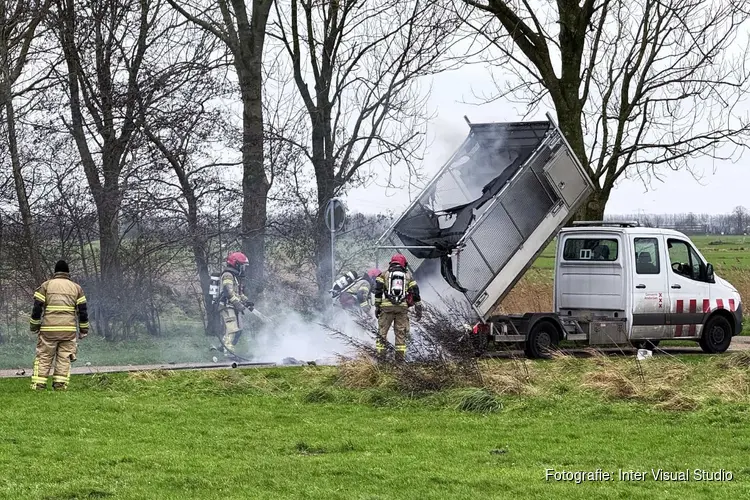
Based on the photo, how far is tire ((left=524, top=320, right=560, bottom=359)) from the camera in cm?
1919

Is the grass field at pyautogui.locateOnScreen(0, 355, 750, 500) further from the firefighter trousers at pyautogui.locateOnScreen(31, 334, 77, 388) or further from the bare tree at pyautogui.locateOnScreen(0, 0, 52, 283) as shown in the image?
the bare tree at pyautogui.locateOnScreen(0, 0, 52, 283)

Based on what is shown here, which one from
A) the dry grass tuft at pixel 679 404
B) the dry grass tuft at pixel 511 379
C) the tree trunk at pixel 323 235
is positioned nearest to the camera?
the dry grass tuft at pixel 679 404

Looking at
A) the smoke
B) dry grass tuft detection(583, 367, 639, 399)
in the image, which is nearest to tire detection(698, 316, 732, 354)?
the smoke

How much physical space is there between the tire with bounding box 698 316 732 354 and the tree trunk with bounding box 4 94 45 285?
1265cm

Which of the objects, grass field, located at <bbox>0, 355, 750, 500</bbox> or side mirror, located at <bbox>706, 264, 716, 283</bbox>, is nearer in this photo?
grass field, located at <bbox>0, 355, 750, 500</bbox>

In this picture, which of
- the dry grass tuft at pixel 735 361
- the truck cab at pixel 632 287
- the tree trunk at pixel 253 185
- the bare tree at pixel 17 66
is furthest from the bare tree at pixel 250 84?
the dry grass tuft at pixel 735 361

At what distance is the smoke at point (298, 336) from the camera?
20406 millimetres

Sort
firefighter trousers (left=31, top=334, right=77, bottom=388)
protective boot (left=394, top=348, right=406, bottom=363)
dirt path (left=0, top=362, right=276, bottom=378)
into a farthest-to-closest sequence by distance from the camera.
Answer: dirt path (left=0, top=362, right=276, bottom=378) → firefighter trousers (left=31, top=334, right=77, bottom=388) → protective boot (left=394, top=348, right=406, bottom=363)

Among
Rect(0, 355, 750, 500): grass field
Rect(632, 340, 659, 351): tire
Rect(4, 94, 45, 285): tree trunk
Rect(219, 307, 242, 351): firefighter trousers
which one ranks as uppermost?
Rect(4, 94, 45, 285): tree trunk

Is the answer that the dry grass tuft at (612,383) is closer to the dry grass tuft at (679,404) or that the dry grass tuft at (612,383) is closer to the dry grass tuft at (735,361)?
the dry grass tuft at (679,404)

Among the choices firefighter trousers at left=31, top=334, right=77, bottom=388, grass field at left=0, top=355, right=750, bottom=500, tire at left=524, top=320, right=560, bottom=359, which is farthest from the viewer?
tire at left=524, top=320, right=560, bottom=359

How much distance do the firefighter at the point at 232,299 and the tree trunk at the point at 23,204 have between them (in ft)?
14.5

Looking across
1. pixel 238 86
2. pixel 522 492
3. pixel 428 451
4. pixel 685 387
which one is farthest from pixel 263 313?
pixel 522 492

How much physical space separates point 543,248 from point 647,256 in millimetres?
2256
